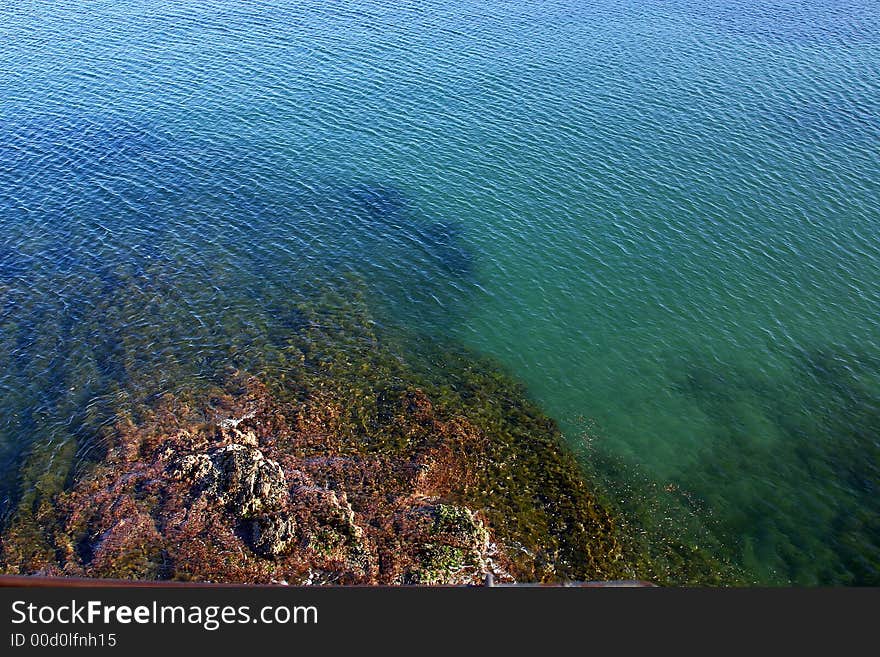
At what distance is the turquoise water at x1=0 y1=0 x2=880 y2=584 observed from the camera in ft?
168

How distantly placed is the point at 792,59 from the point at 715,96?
24453mm

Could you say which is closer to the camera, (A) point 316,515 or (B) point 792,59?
(A) point 316,515

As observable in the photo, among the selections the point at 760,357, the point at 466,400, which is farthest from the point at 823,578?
the point at 466,400

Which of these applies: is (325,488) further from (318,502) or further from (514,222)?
(514,222)

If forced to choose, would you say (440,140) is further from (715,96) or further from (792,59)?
(792,59)

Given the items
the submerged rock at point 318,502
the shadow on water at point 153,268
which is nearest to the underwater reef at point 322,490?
the submerged rock at point 318,502

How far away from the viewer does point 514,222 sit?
250 feet

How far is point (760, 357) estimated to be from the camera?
58.8m

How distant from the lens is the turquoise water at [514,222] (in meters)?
51.1

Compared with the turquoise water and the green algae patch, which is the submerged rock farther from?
the turquoise water
